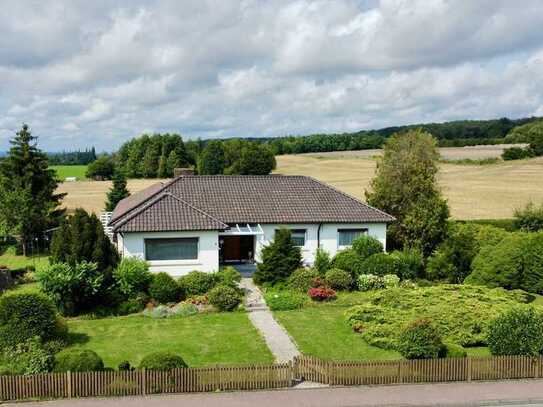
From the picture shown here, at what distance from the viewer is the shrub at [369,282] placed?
3219 cm

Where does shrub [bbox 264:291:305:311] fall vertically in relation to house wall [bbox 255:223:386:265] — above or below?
below

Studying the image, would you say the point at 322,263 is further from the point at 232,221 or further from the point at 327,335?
the point at 327,335

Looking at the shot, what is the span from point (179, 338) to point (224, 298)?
4623 millimetres

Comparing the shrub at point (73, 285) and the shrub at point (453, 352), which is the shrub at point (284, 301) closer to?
the shrub at point (73, 285)

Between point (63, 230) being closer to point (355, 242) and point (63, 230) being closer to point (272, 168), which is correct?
point (355, 242)

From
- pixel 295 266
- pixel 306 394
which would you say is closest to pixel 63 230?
pixel 295 266

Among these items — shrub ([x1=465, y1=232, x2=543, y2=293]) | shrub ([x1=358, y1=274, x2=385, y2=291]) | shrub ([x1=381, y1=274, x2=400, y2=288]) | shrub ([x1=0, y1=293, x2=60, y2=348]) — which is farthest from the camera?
shrub ([x1=381, y1=274, x2=400, y2=288])

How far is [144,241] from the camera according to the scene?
3259 centimetres

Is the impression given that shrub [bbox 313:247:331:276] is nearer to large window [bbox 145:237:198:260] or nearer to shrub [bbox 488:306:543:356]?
large window [bbox 145:237:198:260]

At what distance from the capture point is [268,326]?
26.1m

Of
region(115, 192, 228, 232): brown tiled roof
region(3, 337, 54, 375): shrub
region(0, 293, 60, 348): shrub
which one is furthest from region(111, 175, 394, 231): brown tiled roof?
region(3, 337, 54, 375): shrub

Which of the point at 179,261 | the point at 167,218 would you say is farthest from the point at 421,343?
the point at 167,218

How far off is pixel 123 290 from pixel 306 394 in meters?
13.4

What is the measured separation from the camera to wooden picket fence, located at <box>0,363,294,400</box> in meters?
17.9
